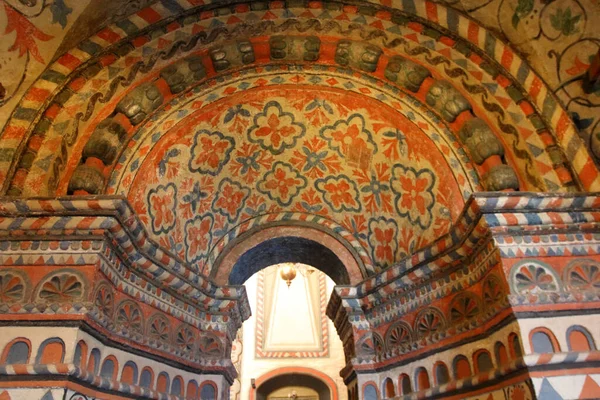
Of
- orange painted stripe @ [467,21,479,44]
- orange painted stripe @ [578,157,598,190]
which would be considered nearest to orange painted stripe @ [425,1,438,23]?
orange painted stripe @ [467,21,479,44]

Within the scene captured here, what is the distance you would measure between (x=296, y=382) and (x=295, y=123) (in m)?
7.04

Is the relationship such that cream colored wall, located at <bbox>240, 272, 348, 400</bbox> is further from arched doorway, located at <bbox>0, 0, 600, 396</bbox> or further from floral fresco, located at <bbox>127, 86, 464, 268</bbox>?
floral fresco, located at <bbox>127, 86, 464, 268</bbox>

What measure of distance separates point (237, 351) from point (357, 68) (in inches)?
→ 275

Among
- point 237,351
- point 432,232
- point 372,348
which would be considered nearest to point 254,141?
point 432,232

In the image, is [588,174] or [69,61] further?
[69,61]

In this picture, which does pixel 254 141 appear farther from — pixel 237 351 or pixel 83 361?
pixel 237 351

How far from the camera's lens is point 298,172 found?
13.7 ft

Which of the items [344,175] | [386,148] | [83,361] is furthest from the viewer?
[344,175]

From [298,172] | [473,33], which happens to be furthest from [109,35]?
[473,33]

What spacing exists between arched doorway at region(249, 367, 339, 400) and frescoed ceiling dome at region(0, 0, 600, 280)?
5.66m

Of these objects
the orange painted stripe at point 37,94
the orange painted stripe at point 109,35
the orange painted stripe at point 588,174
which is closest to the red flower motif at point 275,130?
the orange painted stripe at point 109,35

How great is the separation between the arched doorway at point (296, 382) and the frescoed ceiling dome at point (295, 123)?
5660mm

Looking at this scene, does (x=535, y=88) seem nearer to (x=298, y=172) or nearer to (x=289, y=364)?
(x=298, y=172)

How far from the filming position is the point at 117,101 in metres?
3.37
